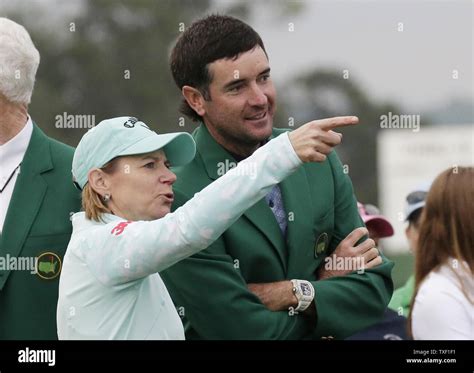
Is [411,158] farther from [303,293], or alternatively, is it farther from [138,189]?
[138,189]

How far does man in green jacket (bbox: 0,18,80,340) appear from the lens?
2918 millimetres

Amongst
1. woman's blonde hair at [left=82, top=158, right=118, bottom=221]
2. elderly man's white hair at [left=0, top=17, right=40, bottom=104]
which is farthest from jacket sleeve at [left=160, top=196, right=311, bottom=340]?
elderly man's white hair at [left=0, top=17, right=40, bottom=104]

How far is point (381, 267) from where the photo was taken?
297 cm

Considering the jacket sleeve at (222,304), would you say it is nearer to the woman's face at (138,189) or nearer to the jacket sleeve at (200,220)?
the woman's face at (138,189)

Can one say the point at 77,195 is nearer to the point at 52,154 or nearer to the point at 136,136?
the point at 52,154

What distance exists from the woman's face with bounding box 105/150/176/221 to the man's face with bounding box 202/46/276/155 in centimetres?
40

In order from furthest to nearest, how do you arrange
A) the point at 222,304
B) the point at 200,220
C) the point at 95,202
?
the point at 222,304 < the point at 95,202 < the point at 200,220

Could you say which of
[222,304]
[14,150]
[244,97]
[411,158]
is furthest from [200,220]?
[411,158]

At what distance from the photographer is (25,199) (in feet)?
9.68

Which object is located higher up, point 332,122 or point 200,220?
point 332,122

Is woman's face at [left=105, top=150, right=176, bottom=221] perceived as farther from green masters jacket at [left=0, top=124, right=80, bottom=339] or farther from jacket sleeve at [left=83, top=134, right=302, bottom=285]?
green masters jacket at [left=0, top=124, right=80, bottom=339]

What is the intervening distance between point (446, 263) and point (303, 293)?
1.11ft

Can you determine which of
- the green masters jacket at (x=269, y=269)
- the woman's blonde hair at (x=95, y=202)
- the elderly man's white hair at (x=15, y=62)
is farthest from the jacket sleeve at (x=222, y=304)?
the elderly man's white hair at (x=15, y=62)

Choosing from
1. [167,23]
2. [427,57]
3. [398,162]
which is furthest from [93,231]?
[398,162]
